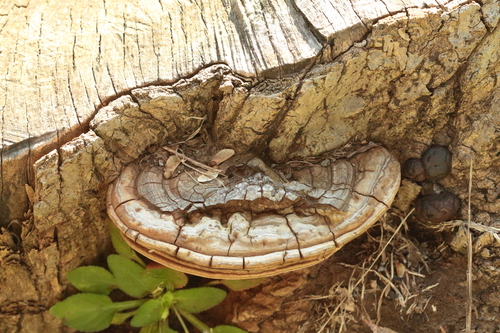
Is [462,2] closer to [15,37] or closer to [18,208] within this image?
[15,37]

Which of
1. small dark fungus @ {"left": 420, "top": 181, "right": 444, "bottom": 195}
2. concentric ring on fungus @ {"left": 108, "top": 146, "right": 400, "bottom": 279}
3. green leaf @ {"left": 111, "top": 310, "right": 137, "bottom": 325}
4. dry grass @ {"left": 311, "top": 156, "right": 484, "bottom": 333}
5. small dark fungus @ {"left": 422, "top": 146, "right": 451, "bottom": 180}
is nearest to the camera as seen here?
concentric ring on fungus @ {"left": 108, "top": 146, "right": 400, "bottom": 279}

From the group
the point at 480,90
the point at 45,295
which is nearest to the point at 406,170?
the point at 480,90

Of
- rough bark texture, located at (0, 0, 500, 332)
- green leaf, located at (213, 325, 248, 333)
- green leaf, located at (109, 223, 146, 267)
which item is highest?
rough bark texture, located at (0, 0, 500, 332)

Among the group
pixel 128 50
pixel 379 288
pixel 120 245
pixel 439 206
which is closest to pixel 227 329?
pixel 120 245

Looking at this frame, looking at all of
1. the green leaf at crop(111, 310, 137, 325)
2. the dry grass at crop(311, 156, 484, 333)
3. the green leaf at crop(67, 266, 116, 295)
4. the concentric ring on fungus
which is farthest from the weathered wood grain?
the dry grass at crop(311, 156, 484, 333)

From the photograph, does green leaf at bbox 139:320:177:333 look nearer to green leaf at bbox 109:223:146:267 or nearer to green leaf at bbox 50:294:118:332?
green leaf at bbox 50:294:118:332

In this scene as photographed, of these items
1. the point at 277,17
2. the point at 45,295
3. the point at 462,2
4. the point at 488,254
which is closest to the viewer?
the point at 462,2
